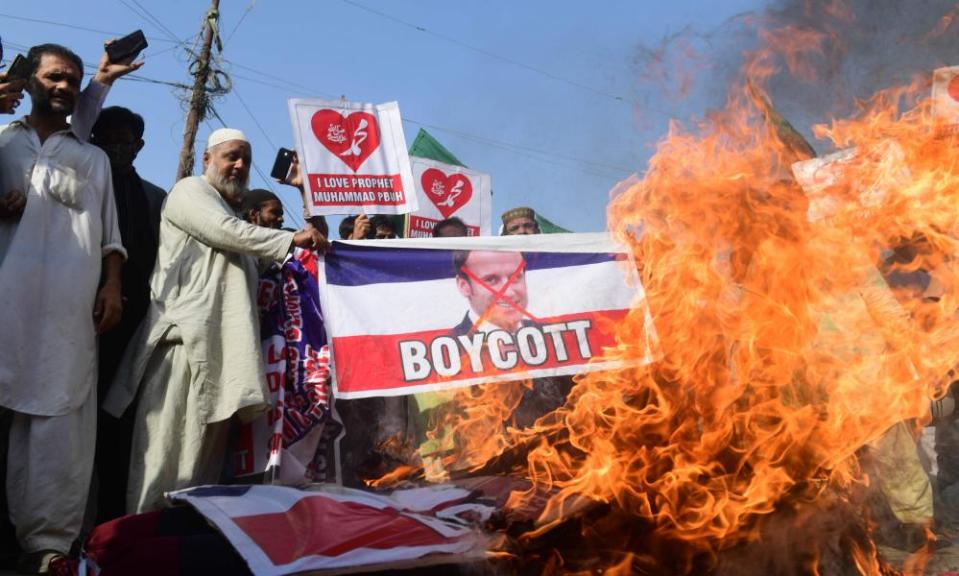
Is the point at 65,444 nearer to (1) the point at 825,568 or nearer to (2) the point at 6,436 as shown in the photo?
(2) the point at 6,436

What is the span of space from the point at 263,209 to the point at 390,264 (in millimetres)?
1333

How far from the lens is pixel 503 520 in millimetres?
3521

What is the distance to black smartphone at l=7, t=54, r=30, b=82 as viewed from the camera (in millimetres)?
4242

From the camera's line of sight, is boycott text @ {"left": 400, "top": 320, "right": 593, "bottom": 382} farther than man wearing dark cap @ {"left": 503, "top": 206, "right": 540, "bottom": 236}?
No

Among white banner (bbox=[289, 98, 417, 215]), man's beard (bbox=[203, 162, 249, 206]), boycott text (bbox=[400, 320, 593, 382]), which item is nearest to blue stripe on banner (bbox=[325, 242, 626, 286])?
boycott text (bbox=[400, 320, 593, 382])

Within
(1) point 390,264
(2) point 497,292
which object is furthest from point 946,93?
(1) point 390,264

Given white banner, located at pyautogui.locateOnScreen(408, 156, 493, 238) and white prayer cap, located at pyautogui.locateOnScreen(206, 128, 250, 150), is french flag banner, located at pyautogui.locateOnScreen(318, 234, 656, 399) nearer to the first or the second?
white prayer cap, located at pyautogui.locateOnScreen(206, 128, 250, 150)

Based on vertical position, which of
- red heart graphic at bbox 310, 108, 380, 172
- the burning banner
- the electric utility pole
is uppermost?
the electric utility pole

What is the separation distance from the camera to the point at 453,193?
939cm

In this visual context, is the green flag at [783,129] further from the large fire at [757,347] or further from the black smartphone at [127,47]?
the black smartphone at [127,47]

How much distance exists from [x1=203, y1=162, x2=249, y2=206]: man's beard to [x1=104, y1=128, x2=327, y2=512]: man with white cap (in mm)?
145

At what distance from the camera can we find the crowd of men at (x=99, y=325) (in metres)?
3.86

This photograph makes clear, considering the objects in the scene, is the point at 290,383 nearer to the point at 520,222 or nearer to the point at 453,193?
the point at 520,222

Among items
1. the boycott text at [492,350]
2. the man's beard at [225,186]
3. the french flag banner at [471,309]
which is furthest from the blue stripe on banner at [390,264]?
the man's beard at [225,186]
